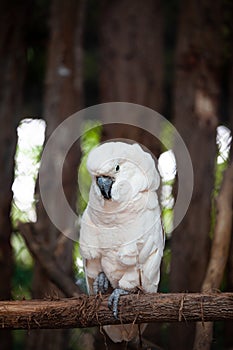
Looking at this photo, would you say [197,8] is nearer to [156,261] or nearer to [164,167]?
[164,167]

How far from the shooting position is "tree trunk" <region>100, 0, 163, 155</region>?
354 centimetres

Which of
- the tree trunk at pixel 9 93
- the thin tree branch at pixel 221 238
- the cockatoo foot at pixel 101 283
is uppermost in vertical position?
the tree trunk at pixel 9 93

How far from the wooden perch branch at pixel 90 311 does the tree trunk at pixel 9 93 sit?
5.76 ft

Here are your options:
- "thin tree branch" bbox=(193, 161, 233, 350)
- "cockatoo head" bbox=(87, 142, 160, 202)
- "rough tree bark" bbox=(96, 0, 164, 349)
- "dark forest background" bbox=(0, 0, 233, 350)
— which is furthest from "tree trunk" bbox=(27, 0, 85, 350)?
"cockatoo head" bbox=(87, 142, 160, 202)

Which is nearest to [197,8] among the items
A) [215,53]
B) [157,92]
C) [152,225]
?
[215,53]

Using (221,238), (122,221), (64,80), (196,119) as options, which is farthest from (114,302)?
(64,80)

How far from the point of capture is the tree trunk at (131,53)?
3.54 meters

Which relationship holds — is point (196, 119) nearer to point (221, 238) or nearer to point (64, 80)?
point (64, 80)

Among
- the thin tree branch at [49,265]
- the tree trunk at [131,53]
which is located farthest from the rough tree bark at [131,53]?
→ the thin tree branch at [49,265]

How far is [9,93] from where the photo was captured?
12.7 feet

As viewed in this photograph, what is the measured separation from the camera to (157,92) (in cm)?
360

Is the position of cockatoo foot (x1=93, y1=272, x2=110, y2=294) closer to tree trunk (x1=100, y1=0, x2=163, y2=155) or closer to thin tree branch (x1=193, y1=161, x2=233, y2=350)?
thin tree branch (x1=193, y1=161, x2=233, y2=350)

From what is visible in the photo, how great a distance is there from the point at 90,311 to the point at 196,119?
1.67m

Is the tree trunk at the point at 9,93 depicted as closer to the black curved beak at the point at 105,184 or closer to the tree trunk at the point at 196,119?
the tree trunk at the point at 196,119
